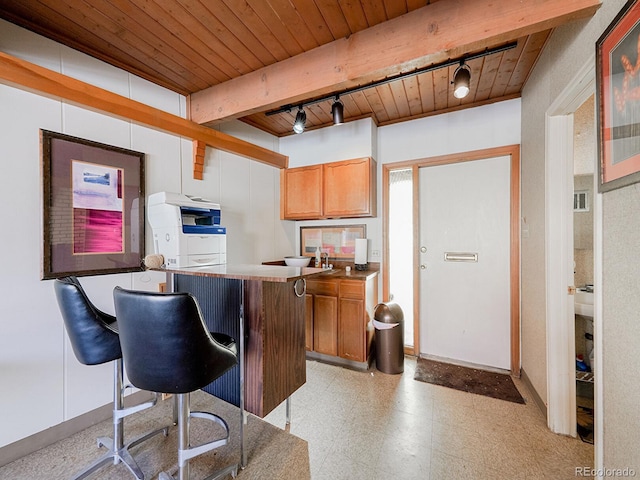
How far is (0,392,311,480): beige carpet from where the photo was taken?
147cm

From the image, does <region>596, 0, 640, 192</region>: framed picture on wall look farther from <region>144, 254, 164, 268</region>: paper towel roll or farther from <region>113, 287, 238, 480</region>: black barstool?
<region>144, 254, 164, 268</region>: paper towel roll

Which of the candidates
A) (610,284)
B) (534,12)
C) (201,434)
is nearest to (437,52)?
(534,12)

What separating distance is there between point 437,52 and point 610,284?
147cm

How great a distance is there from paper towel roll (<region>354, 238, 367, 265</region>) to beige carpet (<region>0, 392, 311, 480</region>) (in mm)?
1831

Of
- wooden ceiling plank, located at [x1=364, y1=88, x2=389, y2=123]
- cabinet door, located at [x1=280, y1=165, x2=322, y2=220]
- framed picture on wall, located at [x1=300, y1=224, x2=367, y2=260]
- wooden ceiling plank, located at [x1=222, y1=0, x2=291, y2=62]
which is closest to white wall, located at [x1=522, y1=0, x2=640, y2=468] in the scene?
wooden ceiling plank, located at [x1=364, y1=88, x2=389, y2=123]

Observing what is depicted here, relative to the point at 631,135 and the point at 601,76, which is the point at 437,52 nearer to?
the point at 601,76

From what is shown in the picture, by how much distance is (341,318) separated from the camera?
2730 mm

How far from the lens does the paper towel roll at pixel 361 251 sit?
121 inches

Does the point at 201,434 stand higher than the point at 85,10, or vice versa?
the point at 85,10

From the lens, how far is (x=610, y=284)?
1145 millimetres

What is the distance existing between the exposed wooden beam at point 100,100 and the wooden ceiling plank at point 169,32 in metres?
0.46

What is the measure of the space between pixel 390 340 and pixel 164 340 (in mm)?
2101

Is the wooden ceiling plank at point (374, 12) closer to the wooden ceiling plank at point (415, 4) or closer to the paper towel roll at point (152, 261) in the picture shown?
the wooden ceiling plank at point (415, 4)

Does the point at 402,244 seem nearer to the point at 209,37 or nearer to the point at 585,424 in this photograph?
the point at 585,424
